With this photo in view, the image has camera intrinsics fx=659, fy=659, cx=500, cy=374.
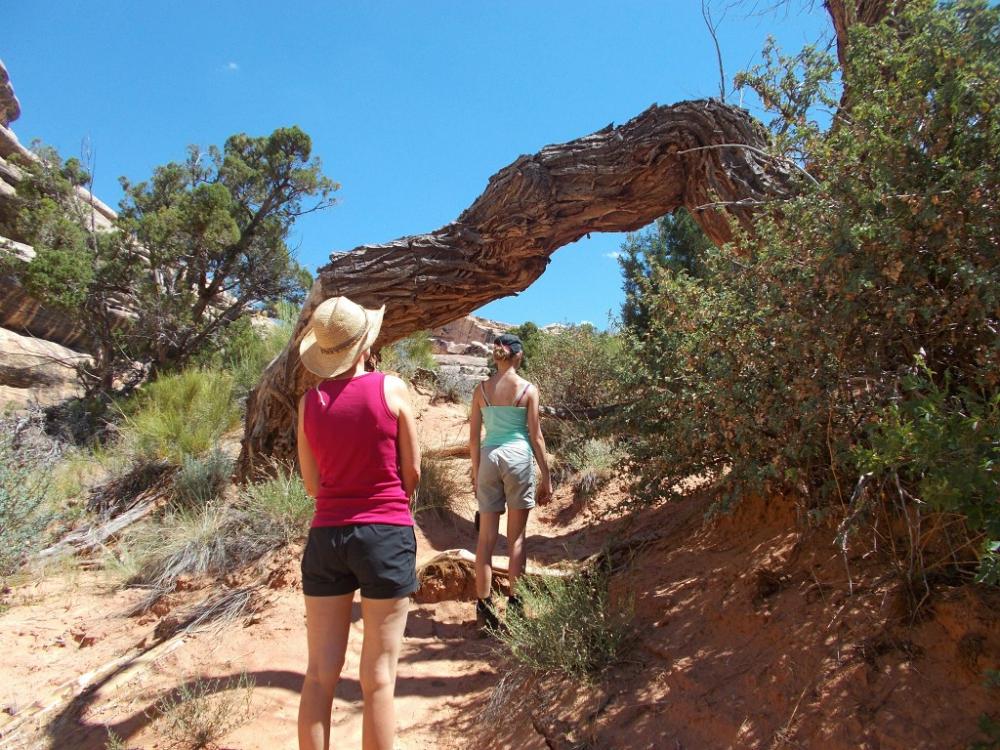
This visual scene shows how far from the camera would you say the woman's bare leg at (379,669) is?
7.89ft

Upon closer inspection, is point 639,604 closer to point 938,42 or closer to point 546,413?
point 938,42

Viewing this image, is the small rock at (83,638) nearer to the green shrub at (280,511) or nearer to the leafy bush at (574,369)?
the green shrub at (280,511)

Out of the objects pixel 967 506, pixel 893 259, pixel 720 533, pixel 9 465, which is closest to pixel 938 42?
pixel 893 259

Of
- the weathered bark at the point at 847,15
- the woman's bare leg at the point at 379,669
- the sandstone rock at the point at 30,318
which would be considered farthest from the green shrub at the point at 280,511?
the sandstone rock at the point at 30,318

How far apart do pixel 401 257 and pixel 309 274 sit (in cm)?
764

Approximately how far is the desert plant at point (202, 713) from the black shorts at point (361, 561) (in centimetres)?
132

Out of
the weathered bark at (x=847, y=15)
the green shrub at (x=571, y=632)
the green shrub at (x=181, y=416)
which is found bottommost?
the green shrub at (x=571, y=632)

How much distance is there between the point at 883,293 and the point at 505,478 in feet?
8.28

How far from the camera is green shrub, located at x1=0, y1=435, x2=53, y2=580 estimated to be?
18.8ft

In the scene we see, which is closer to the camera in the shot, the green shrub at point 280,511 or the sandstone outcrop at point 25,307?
the green shrub at point 280,511

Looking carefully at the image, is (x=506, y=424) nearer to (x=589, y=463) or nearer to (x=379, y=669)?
(x=379, y=669)

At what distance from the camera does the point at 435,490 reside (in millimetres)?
6555

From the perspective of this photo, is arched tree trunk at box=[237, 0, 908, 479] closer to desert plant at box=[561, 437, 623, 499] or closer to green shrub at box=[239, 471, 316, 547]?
green shrub at box=[239, 471, 316, 547]

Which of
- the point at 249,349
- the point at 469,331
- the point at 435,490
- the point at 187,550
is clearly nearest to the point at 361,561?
the point at 187,550
